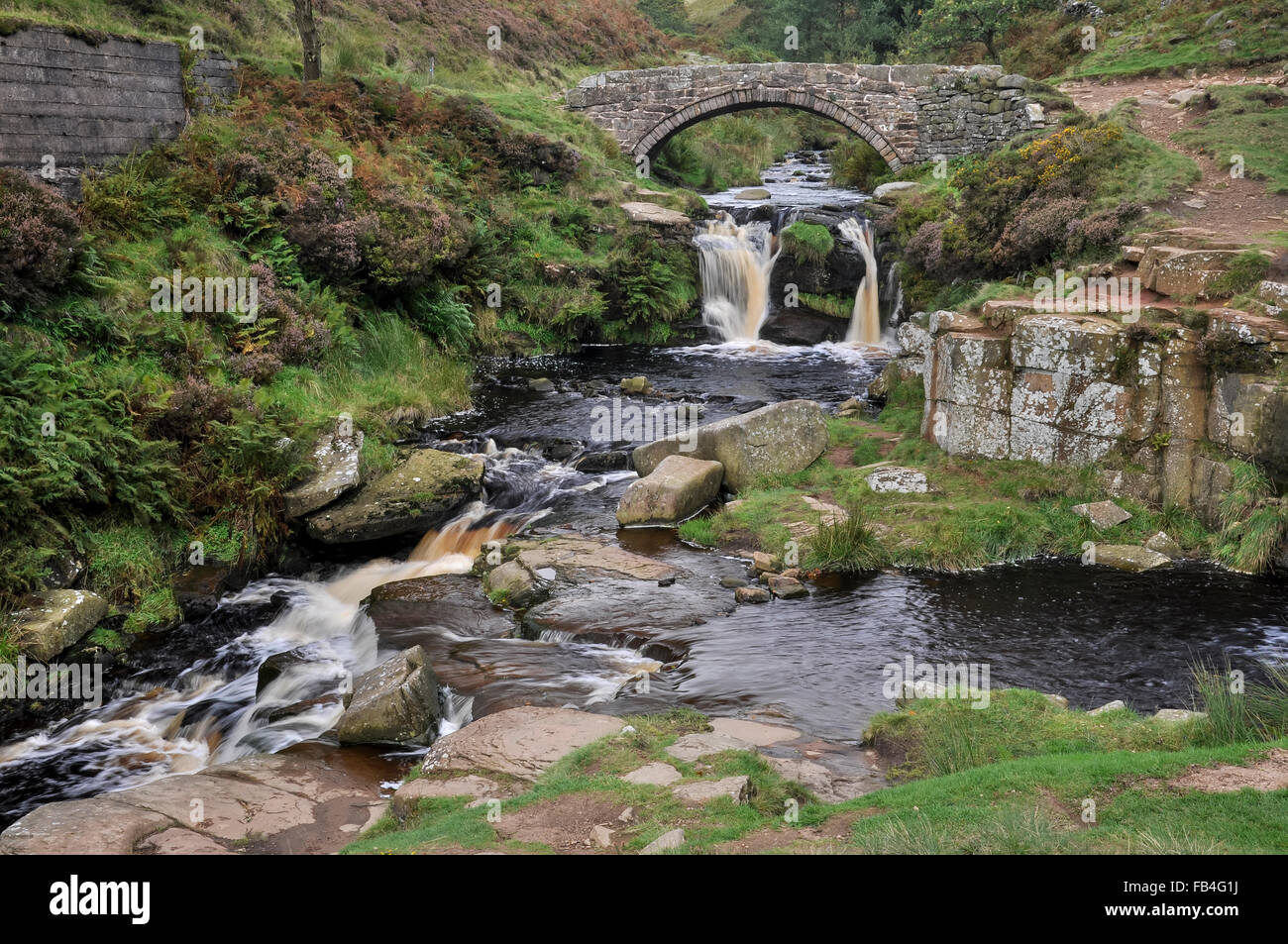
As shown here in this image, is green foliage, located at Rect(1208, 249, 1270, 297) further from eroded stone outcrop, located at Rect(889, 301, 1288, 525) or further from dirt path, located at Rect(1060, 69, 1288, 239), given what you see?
dirt path, located at Rect(1060, 69, 1288, 239)

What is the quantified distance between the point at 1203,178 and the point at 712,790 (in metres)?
17.4

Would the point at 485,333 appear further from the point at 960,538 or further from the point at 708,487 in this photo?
the point at 960,538

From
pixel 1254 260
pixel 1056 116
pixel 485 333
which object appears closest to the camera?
pixel 1254 260

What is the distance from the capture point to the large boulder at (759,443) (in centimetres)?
1457

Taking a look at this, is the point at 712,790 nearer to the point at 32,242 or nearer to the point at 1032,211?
the point at 32,242

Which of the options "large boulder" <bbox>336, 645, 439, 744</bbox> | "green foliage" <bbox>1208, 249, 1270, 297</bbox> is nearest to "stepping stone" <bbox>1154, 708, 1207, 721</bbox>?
"large boulder" <bbox>336, 645, 439, 744</bbox>

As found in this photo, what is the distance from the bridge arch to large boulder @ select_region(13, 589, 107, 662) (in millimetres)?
24900

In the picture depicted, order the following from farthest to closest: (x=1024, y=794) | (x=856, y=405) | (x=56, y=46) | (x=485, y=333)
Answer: (x=485, y=333)
(x=856, y=405)
(x=56, y=46)
(x=1024, y=794)

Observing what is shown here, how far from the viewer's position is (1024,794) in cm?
600

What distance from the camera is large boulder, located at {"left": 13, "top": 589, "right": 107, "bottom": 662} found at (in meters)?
9.83

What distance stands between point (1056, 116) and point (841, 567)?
57.4 feet

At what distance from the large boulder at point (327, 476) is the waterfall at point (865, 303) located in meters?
13.8

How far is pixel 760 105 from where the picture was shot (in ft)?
103
